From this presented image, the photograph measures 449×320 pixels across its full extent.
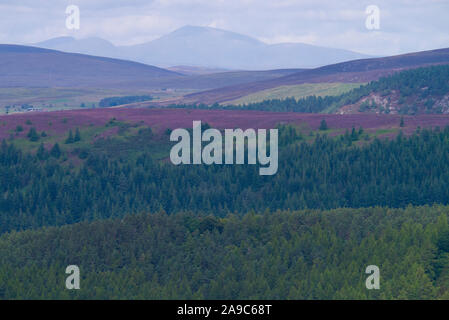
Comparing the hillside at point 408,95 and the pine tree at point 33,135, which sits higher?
the hillside at point 408,95

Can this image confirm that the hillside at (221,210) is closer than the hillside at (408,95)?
Yes

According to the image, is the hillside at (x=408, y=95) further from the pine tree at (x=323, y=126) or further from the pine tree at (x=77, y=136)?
the pine tree at (x=77, y=136)

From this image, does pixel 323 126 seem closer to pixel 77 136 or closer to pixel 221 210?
pixel 221 210

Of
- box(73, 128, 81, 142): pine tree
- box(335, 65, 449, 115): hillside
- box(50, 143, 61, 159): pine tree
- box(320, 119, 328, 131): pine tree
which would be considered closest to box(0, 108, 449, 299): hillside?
box(50, 143, 61, 159): pine tree

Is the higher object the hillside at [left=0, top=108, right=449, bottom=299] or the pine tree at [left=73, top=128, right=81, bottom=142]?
the pine tree at [left=73, top=128, right=81, bottom=142]

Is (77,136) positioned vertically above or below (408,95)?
below

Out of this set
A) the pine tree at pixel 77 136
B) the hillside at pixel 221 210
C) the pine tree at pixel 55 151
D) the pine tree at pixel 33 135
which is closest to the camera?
the hillside at pixel 221 210

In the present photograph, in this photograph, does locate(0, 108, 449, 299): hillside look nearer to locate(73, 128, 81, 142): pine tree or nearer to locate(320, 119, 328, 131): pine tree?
locate(73, 128, 81, 142): pine tree

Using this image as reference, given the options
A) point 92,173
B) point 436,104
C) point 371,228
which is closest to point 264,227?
point 371,228

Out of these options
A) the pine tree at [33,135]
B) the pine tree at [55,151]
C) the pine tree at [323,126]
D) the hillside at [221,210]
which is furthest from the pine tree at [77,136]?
the pine tree at [323,126]

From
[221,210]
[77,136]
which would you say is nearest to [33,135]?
[77,136]
